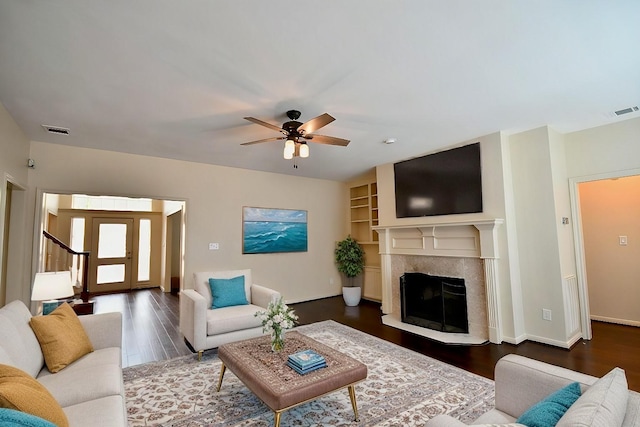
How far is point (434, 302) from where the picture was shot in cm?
439

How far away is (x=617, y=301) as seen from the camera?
4.31 metres

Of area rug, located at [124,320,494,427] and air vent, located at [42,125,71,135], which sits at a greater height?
air vent, located at [42,125,71,135]

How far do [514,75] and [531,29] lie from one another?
23.4 inches

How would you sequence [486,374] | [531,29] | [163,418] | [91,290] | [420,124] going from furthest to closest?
[91,290]
[420,124]
[486,374]
[163,418]
[531,29]

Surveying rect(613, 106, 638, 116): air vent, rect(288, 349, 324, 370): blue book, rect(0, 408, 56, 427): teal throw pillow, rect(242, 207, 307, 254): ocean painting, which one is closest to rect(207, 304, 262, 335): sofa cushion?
rect(288, 349, 324, 370): blue book

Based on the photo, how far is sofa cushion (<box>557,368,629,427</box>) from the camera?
869mm

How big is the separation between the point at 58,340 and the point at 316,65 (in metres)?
2.73

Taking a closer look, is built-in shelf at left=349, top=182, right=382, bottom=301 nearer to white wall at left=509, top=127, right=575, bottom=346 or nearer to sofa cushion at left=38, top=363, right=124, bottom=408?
white wall at left=509, top=127, right=575, bottom=346

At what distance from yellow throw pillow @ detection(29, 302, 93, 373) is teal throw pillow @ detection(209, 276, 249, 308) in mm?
1633

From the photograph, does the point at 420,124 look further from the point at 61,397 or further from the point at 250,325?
the point at 61,397

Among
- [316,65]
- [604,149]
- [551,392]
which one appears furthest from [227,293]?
[604,149]

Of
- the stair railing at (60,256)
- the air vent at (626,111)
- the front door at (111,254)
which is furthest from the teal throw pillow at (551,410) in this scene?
the front door at (111,254)

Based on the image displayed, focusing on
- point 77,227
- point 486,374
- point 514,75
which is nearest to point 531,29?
point 514,75

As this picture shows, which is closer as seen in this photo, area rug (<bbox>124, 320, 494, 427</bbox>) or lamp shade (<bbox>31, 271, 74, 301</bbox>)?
area rug (<bbox>124, 320, 494, 427</bbox>)
